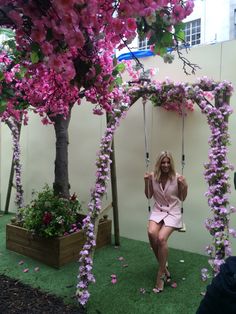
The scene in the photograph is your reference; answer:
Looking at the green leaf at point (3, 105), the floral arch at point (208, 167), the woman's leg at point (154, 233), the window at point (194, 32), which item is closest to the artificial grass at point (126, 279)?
the floral arch at point (208, 167)

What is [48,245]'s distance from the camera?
434cm

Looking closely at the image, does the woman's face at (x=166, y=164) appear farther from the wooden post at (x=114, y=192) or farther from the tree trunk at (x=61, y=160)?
the tree trunk at (x=61, y=160)

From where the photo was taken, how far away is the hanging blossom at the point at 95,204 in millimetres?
3336

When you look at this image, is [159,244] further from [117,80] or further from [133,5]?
[133,5]

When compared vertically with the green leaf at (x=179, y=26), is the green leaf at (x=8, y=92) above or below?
below

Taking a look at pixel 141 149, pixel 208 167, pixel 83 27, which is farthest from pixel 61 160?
pixel 83 27

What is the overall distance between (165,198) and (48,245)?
66.4 inches

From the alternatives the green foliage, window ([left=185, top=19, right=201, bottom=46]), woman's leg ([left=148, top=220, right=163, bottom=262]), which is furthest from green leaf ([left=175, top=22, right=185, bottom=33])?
window ([left=185, top=19, right=201, bottom=46])

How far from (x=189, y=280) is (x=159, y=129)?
88.2 inches

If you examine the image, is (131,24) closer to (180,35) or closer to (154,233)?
(180,35)

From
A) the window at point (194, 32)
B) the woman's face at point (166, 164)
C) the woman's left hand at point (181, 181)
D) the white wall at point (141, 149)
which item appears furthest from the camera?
the window at point (194, 32)

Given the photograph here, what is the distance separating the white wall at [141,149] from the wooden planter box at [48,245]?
89 cm

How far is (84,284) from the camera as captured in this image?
10.8ft

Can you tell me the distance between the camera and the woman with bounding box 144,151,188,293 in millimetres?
3791
